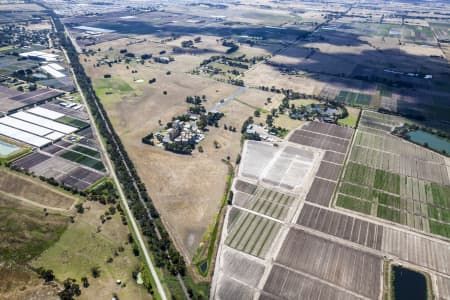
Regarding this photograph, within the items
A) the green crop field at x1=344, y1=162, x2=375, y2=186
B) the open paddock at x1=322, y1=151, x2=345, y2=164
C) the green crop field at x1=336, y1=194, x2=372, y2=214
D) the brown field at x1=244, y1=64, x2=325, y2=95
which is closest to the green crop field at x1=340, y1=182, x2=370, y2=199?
the green crop field at x1=336, y1=194, x2=372, y2=214

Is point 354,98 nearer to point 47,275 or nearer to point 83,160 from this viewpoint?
point 83,160

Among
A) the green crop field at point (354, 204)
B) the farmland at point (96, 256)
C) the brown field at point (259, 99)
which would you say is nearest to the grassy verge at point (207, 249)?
the farmland at point (96, 256)

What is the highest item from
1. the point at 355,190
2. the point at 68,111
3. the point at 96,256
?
the point at 68,111

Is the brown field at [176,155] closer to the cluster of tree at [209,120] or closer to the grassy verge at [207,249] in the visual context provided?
the grassy verge at [207,249]

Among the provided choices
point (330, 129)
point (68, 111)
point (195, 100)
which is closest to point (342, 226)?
point (330, 129)

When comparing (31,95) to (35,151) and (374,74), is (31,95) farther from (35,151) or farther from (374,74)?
(374,74)

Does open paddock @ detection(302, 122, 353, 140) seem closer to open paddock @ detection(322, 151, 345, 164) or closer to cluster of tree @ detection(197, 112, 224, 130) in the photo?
open paddock @ detection(322, 151, 345, 164)
